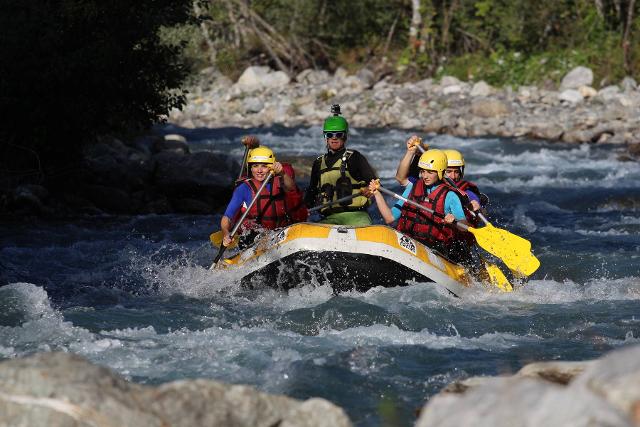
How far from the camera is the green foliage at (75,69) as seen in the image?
11.0 m

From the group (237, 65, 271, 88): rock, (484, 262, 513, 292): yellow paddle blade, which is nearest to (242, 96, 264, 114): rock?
(237, 65, 271, 88): rock

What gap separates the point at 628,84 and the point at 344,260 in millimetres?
16467

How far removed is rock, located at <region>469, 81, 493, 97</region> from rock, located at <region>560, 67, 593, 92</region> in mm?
1682

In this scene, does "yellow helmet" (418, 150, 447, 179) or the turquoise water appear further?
"yellow helmet" (418, 150, 447, 179)

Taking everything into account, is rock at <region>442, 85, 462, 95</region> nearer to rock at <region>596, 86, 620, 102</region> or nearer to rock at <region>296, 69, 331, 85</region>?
rock at <region>596, 86, 620, 102</region>

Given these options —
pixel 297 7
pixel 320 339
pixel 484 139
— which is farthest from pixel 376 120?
pixel 320 339

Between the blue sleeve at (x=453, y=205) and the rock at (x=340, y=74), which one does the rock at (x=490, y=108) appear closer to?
the rock at (x=340, y=74)

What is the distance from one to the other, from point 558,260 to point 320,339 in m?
4.35

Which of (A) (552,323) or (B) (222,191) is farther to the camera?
(B) (222,191)

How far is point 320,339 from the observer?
646cm

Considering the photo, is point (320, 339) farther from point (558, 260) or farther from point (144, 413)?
point (558, 260)

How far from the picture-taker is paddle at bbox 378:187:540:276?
815 centimetres

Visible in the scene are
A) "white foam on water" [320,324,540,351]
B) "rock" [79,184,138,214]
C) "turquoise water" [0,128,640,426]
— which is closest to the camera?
"turquoise water" [0,128,640,426]

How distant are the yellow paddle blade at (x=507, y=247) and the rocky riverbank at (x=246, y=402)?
436 cm
